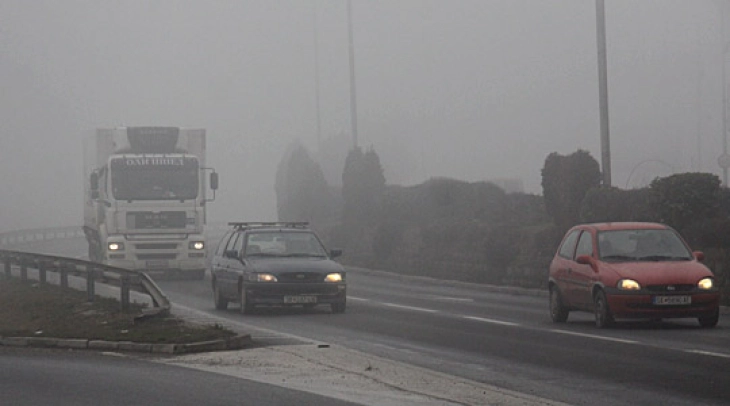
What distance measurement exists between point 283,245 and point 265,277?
1.62 m

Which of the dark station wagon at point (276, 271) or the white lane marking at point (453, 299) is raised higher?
the dark station wagon at point (276, 271)

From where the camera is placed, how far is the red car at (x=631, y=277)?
61.2ft

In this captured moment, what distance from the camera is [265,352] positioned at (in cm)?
1591

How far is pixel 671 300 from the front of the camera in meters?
18.6

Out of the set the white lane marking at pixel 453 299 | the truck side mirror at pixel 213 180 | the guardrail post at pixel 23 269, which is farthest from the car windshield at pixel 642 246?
the truck side mirror at pixel 213 180

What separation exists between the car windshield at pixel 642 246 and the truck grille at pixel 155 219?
1796cm

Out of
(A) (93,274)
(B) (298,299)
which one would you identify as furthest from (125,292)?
(B) (298,299)

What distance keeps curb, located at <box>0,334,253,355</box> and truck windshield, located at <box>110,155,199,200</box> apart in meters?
16.7

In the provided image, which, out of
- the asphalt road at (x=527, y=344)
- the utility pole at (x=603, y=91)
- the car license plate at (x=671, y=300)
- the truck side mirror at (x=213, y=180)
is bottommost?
the asphalt road at (x=527, y=344)

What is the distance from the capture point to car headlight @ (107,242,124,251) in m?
35.5

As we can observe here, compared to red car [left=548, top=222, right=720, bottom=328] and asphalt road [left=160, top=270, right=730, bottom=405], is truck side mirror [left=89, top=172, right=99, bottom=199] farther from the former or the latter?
red car [left=548, top=222, right=720, bottom=328]

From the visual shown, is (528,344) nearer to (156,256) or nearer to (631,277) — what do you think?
(631,277)

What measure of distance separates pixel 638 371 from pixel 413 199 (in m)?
33.0

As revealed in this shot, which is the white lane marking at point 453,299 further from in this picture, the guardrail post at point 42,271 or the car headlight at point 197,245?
the car headlight at point 197,245
